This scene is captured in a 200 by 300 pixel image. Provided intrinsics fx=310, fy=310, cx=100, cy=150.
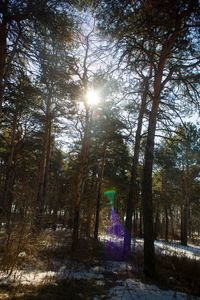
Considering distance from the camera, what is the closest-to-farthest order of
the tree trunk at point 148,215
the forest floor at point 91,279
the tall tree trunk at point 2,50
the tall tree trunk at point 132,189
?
the forest floor at point 91,279 → the tall tree trunk at point 2,50 → the tree trunk at point 148,215 → the tall tree trunk at point 132,189

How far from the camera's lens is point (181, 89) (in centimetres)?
1173

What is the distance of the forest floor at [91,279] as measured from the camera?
649cm

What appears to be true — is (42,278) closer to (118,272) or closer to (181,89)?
(118,272)

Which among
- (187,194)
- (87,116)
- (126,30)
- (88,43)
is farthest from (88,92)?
(187,194)

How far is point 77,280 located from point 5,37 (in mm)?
7019

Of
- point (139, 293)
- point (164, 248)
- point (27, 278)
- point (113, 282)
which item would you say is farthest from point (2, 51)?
point (164, 248)

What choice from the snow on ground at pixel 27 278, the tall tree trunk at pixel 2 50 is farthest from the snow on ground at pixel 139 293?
the tall tree trunk at pixel 2 50

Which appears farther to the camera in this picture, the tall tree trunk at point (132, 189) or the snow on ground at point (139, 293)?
the tall tree trunk at point (132, 189)

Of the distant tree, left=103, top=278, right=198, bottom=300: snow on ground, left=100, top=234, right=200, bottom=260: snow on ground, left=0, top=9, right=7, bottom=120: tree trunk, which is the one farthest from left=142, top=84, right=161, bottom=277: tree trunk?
left=0, top=9, right=7, bottom=120: tree trunk

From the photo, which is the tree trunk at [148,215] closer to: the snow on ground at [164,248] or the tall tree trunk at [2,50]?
the snow on ground at [164,248]

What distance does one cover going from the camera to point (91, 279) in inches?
322

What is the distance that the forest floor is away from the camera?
21.3ft

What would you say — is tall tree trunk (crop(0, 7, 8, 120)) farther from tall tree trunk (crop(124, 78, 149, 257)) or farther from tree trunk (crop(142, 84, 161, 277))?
tall tree trunk (crop(124, 78, 149, 257))

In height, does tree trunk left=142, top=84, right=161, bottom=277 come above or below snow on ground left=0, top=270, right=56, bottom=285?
above
